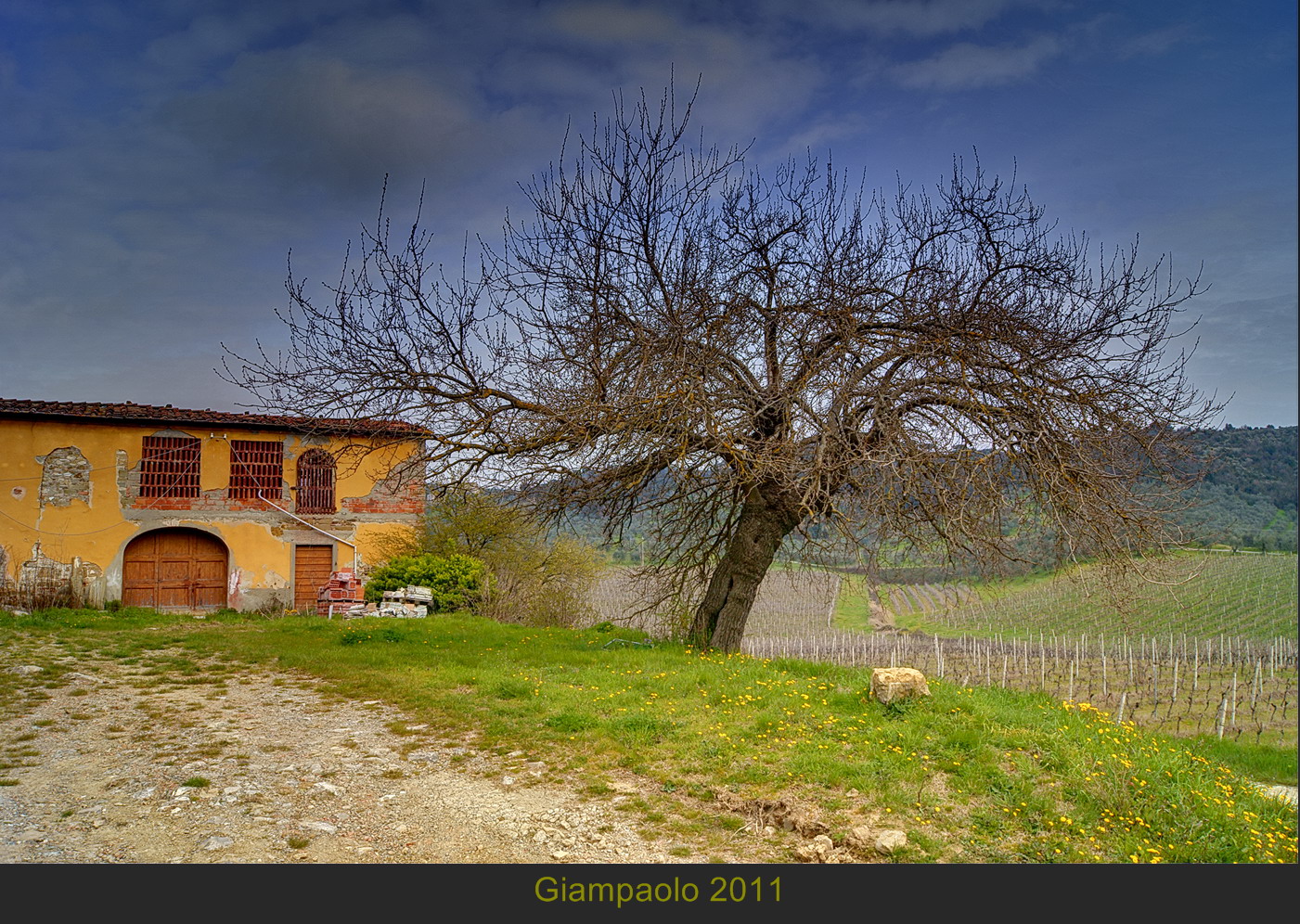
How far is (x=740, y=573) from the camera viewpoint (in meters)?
10.6

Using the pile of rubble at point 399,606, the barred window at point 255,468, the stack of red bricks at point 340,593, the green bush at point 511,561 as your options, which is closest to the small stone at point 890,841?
the pile of rubble at point 399,606

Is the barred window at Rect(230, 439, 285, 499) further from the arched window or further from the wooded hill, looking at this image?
the wooded hill

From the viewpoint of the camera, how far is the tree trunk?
1046cm

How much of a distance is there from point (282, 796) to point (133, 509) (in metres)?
16.0

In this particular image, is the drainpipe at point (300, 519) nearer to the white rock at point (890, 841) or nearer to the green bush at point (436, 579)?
the green bush at point (436, 579)

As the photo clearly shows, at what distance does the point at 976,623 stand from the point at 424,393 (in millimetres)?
33340

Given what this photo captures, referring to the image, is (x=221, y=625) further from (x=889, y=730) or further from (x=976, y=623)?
(x=976, y=623)

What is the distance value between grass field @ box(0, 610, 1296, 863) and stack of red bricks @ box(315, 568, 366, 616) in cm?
664

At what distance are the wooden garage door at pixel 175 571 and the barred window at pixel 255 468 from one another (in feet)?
4.93

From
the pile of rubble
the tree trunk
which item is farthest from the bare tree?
the pile of rubble

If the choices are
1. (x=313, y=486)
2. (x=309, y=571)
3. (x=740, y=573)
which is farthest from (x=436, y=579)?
(x=740, y=573)

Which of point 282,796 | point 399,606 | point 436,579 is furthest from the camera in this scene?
point 436,579

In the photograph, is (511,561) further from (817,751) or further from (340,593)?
(817,751)
